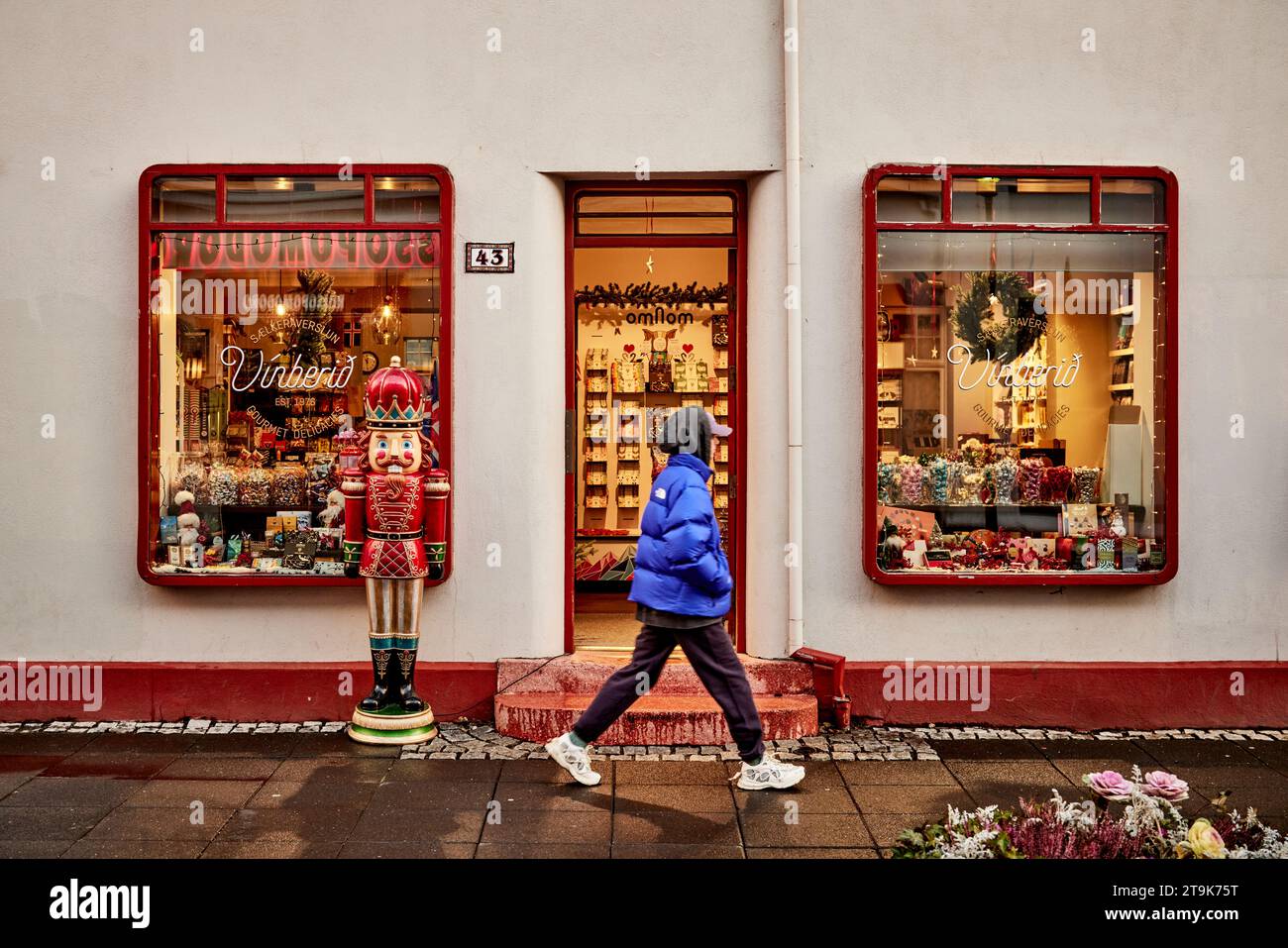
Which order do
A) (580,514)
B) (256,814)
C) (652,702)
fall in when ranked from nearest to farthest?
(256,814)
(652,702)
(580,514)

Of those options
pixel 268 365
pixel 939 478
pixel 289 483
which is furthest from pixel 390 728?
pixel 939 478

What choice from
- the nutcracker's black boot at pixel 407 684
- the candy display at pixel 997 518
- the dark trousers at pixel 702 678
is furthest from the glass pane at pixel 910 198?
the nutcracker's black boot at pixel 407 684

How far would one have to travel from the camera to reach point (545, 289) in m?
7.60

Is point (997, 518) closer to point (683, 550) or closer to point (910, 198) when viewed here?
point (910, 198)

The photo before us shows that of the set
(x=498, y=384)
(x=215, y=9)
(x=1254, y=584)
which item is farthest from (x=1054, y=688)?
(x=215, y=9)

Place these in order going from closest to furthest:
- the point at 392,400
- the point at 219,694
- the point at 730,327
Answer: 1. the point at 392,400
2. the point at 219,694
3. the point at 730,327

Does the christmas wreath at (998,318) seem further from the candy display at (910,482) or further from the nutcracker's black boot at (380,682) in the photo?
the nutcracker's black boot at (380,682)

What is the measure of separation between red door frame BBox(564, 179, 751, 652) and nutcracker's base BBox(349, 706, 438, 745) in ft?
4.11

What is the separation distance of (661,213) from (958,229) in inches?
75.5

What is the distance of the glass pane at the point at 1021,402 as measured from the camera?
7.53 m

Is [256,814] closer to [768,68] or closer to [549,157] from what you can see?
[549,157]

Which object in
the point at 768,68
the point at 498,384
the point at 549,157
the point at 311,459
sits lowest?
the point at 311,459

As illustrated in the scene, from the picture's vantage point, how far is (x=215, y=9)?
7.44m

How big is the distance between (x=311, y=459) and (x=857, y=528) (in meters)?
3.53
